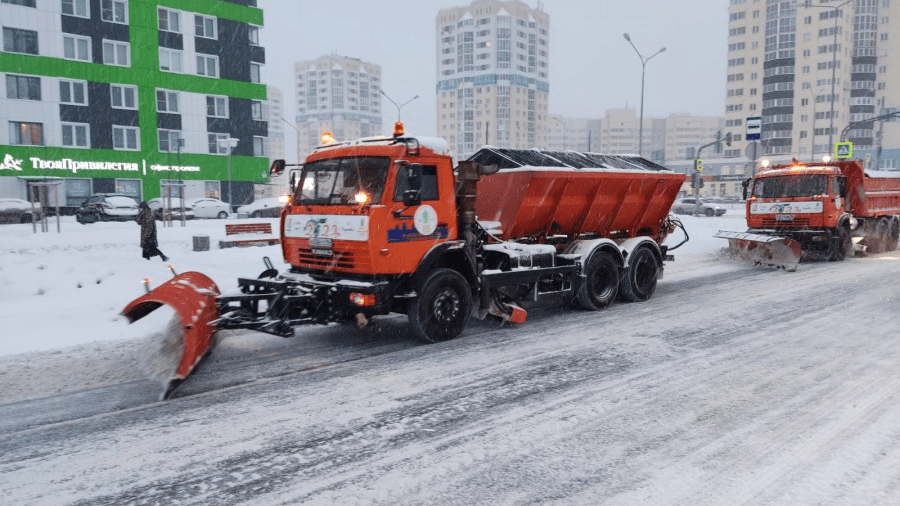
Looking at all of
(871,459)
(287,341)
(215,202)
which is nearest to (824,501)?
(871,459)

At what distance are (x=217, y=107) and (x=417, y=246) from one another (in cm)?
4400

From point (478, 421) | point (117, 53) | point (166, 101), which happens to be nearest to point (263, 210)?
point (166, 101)

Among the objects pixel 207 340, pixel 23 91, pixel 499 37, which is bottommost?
pixel 207 340

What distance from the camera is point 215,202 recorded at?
36.6m

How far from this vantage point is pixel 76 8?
40.0m

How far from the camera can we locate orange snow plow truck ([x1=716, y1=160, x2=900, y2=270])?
16.0 meters

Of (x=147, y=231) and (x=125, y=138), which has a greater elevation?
(x=125, y=138)

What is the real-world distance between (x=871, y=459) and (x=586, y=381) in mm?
2458

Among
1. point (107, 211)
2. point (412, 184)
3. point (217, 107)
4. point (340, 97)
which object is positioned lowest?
point (107, 211)

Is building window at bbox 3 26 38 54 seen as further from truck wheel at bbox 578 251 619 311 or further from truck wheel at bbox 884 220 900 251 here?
truck wheel at bbox 884 220 900 251

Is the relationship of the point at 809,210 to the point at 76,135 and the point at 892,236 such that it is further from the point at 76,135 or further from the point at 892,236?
the point at 76,135

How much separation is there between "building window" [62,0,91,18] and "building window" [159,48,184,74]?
16.0 feet

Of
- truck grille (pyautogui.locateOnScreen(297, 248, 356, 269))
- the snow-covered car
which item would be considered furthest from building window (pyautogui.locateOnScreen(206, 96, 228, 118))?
truck grille (pyautogui.locateOnScreen(297, 248, 356, 269))

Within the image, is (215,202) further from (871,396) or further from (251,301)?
(871,396)
